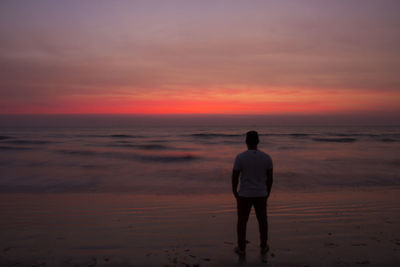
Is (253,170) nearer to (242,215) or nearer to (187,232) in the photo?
(242,215)

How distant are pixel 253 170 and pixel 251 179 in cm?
13

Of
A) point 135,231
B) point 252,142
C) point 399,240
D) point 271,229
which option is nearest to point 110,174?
point 135,231

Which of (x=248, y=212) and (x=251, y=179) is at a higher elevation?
(x=251, y=179)

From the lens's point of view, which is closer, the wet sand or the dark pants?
the wet sand

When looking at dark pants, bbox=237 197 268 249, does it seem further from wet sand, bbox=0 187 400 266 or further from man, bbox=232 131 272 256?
wet sand, bbox=0 187 400 266

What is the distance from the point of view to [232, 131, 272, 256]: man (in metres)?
3.82

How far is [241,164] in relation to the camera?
3.83 meters

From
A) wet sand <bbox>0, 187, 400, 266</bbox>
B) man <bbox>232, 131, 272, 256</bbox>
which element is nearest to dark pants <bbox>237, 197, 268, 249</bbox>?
man <bbox>232, 131, 272, 256</bbox>

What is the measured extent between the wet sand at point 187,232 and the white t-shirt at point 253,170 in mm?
932

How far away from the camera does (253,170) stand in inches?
150

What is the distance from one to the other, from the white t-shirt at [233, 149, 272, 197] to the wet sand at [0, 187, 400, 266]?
93cm

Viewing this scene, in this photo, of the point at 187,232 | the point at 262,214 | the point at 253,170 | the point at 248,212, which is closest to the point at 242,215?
the point at 248,212

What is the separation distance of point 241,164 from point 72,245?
2.89 metres

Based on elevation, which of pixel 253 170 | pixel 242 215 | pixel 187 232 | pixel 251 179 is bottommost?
pixel 187 232
